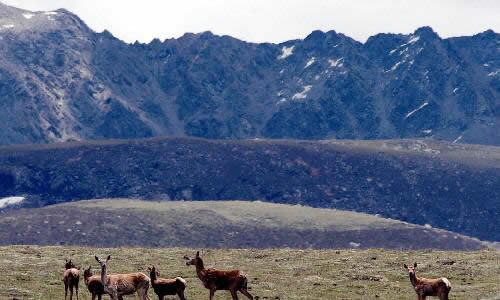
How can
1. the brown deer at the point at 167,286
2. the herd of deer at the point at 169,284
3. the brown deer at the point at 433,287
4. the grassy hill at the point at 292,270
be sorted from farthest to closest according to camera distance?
the grassy hill at the point at 292,270 → the brown deer at the point at 167,286 → the brown deer at the point at 433,287 → the herd of deer at the point at 169,284

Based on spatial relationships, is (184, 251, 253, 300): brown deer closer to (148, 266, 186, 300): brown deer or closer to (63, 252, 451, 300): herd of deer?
(63, 252, 451, 300): herd of deer

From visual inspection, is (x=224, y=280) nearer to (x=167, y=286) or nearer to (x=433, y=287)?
(x=167, y=286)

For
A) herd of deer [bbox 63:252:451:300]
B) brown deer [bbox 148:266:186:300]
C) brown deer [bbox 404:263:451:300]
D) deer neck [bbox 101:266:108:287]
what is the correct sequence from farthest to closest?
brown deer [bbox 148:266:186:300] < brown deer [bbox 404:263:451:300] < herd of deer [bbox 63:252:451:300] < deer neck [bbox 101:266:108:287]

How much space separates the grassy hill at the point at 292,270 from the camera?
72.3 metres

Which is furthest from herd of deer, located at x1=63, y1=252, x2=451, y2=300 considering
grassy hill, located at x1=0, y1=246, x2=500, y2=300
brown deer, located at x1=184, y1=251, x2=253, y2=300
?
grassy hill, located at x1=0, y1=246, x2=500, y2=300

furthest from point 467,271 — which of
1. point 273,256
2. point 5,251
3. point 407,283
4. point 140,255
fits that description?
point 5,251

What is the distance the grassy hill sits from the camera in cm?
7231

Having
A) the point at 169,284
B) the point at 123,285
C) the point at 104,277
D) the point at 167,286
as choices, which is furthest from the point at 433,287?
the point at 104,277

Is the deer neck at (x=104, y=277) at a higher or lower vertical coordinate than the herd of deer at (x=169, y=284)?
higher

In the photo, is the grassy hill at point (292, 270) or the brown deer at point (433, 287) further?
the grassy hill at point (292, 270)

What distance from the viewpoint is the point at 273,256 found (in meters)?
97.3

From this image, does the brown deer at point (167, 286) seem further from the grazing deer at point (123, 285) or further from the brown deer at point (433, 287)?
the brown deer at point (433, 287)

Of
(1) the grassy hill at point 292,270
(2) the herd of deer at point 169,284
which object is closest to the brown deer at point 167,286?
(2) the herd of deer at point 169,284

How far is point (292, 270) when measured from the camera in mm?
Result: 87875
